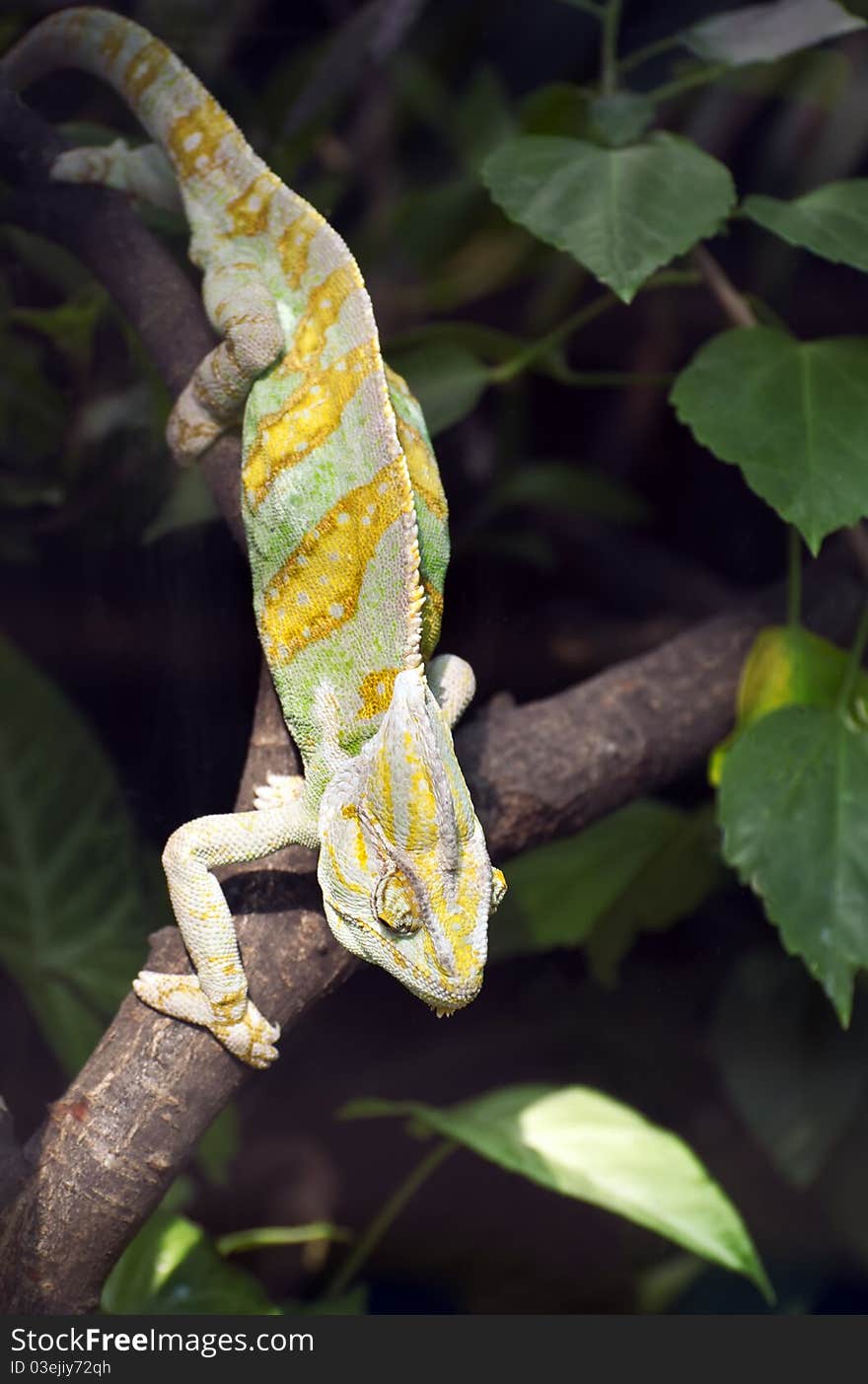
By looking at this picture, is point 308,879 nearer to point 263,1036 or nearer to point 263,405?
point 263,1036

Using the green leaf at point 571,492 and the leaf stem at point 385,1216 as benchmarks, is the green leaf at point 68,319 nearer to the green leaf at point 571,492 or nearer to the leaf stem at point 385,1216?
the green leaf at point 571,492

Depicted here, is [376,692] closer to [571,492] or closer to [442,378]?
[442,378]

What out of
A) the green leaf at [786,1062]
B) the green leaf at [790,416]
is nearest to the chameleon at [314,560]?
the green leaf at [790,416]

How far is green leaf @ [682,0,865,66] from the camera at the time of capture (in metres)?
1.24

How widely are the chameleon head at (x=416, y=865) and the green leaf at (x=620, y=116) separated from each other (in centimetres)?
66

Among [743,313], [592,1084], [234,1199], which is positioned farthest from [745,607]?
[234,1199]

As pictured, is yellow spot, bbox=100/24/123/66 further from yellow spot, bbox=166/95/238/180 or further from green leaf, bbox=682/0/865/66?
green leaf, bbox=682/0/865/66

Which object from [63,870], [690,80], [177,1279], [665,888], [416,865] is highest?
[690,80]

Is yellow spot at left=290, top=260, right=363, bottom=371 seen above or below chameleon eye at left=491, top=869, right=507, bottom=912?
above

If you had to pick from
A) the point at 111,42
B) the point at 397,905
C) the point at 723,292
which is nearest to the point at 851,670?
the point at 723,292

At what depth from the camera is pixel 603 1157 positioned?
48.9 inches

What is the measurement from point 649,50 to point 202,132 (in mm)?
567

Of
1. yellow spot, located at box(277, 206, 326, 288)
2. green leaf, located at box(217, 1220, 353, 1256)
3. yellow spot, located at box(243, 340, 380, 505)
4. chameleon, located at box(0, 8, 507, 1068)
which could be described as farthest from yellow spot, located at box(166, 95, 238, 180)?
green leaf, located at box(217, 1220, 353, 1256)

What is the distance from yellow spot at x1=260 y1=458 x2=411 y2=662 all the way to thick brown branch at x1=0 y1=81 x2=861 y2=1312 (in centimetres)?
6
